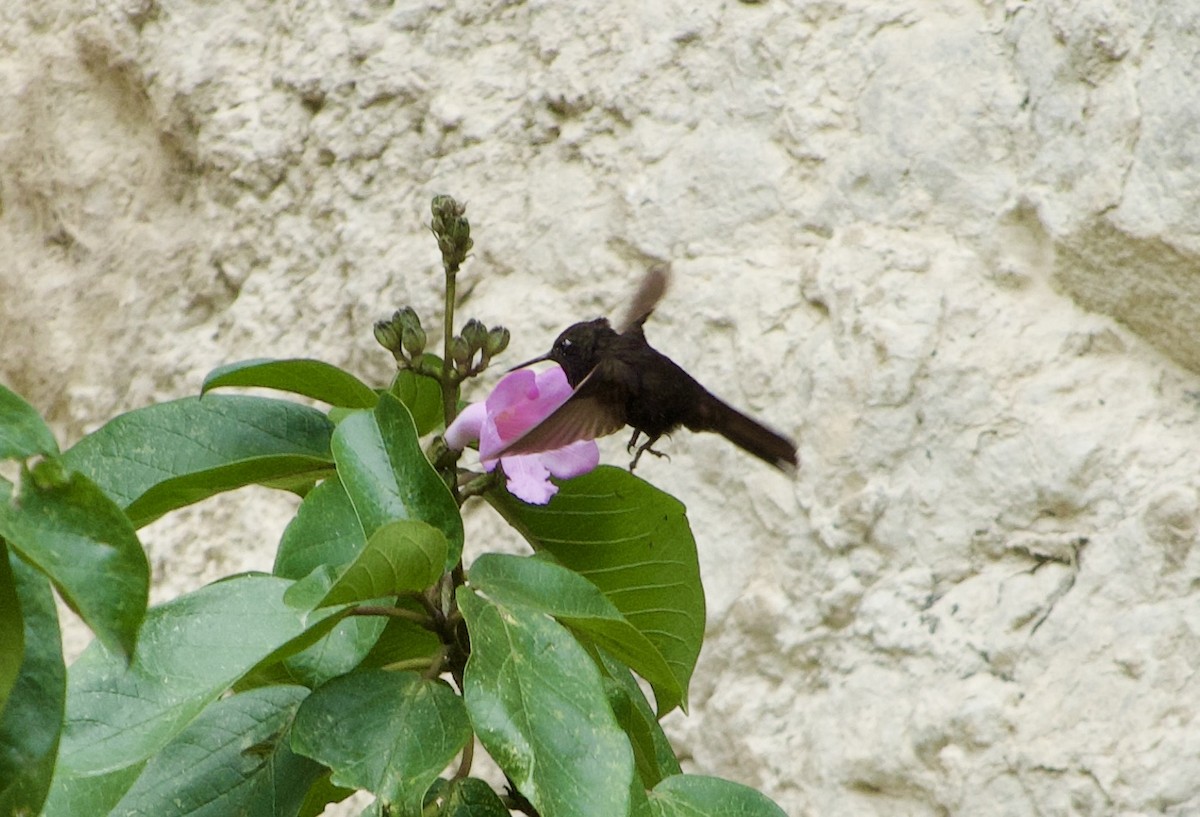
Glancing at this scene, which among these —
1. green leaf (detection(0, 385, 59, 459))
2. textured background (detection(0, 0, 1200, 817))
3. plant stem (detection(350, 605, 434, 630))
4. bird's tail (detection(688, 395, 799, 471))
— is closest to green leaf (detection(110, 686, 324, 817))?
plant stem (detection(350, 605, 434, 630))

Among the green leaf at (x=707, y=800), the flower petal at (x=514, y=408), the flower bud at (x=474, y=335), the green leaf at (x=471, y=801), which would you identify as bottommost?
the green leaf at (x=707, y=800)

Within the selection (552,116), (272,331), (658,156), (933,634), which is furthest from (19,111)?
(933,634)

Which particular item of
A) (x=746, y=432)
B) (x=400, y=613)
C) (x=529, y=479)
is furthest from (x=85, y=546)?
(x=746, y=432)

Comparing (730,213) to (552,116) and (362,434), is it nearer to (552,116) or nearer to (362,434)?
(552,116)

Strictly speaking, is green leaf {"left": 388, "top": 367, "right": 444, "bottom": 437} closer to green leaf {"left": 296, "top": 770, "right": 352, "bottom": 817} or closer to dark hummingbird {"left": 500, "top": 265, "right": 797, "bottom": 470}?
dark hummingbird {"left": 500, "top": 265, "right": 797, "bottom": 470}

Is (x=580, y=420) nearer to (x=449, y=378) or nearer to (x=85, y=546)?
(x=449, y=378)

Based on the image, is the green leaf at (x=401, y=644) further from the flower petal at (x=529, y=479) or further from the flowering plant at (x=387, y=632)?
the flower petal at (x=529, y=479)

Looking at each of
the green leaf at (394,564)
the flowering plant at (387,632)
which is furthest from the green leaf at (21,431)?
the green leaf at (394,564)

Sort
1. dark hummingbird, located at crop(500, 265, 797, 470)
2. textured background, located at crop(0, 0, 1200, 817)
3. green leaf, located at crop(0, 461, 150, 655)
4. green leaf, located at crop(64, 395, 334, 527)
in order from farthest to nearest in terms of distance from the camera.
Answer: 1. textured background, located at crop(0, 0, 1200, 817)
2. dark hummingbird, located at crop(500, 265, 797, 470)
3. green leaf, located at crop(64, 395, 334, 527)
4. green leaf, located at crop(0, 461, 150, 655)
